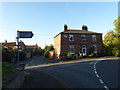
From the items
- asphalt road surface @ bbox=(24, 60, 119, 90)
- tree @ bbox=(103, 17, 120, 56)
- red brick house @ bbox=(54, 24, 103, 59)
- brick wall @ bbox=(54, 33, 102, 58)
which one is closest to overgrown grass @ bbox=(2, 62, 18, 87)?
asphalt road surface @ bbox=(24, 60, 119, 90)

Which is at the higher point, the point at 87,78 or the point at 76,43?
the point at 76,43

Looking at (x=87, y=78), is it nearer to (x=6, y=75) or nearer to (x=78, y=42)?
(x=6, y=75)

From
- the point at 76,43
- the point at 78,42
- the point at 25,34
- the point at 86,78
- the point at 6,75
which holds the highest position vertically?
the point at 78,42

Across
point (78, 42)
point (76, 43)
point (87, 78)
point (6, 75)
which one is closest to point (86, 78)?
point (87, 78)

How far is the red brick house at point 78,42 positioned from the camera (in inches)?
1439

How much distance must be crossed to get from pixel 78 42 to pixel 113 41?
1002 cm

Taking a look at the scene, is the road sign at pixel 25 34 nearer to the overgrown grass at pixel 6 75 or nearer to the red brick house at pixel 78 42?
the overgrown grass at pixel 6 75

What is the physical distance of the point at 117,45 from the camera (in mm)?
38688

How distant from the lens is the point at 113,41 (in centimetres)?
3938

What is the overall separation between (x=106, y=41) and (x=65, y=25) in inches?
509

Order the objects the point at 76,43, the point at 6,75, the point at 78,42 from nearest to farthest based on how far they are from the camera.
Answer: the point at 6,75, the point at 76,43, the point at 78,42

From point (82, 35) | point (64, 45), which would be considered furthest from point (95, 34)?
point (64, 45)

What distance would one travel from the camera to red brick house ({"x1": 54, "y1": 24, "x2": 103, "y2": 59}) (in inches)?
1439

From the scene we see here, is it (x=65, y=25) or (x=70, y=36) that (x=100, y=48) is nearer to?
(x=70, y=36)
